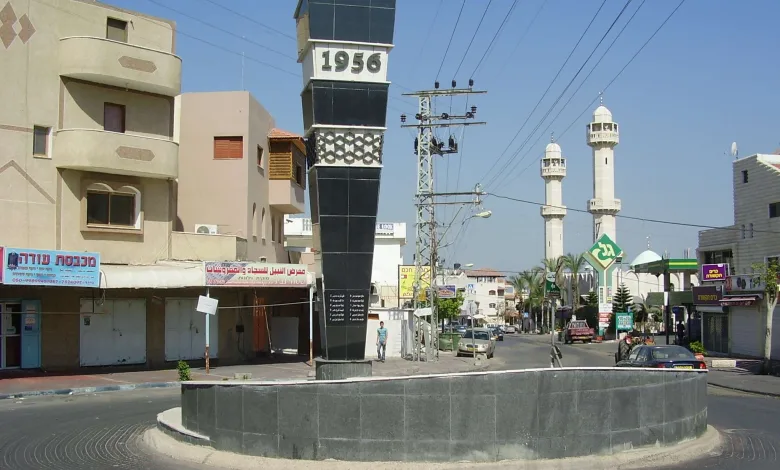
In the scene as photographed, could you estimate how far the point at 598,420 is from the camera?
12.4 m

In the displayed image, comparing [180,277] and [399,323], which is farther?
[399,323]

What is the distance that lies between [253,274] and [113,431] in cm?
1494

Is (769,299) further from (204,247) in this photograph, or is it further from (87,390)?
(87,390)

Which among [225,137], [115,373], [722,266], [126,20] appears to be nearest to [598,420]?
[115,373]

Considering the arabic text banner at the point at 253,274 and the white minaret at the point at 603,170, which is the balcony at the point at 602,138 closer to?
the white minaret at the point at 603,170

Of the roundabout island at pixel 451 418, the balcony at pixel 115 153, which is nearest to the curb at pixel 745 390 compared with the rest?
the roundabout island at pixel 451 418

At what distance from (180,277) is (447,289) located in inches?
913

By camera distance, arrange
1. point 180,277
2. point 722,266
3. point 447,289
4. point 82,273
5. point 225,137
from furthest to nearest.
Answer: point 447,289
point 722,266
point 225,137
point 180,277
point 82,273

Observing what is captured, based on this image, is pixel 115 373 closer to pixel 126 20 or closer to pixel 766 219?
pixel 126 20

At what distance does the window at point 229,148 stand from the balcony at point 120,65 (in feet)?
18.4

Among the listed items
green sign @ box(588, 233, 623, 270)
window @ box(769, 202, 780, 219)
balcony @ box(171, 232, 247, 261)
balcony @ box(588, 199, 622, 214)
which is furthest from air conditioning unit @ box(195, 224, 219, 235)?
balcony @ box(588, 199, 622, 214)

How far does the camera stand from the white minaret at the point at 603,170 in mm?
105500

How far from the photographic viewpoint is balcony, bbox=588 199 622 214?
105 m

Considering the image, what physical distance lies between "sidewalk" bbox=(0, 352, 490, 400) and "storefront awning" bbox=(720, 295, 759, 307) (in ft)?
46.5
